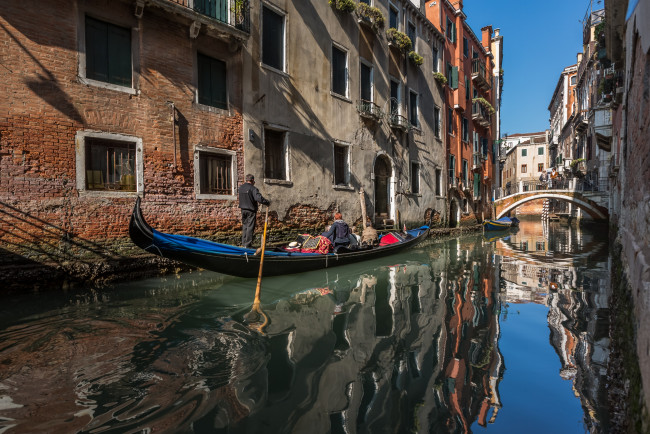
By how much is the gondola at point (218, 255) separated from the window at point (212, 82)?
3.48 metres

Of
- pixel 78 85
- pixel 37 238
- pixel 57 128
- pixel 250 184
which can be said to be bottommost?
pixel 37 238

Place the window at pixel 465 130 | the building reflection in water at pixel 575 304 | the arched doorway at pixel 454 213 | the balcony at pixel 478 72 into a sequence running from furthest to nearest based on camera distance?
the balcony at pixel 478 72 < the window at pixel 465 130 < the arched doorway at pixel 454 213 < the building reflection in water at pixel 575 304

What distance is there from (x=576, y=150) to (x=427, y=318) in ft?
95.6

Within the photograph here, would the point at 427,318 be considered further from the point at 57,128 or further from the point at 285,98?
the point at 285,98

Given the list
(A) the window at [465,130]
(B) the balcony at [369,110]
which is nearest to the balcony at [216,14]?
(B) the balcony at [369,110]

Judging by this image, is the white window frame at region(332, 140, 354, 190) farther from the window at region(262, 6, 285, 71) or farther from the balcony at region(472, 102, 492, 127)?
the balcony at region(472, 102, 492, 127)

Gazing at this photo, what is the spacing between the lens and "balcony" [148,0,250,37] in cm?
645

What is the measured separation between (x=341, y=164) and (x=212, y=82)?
4600mm

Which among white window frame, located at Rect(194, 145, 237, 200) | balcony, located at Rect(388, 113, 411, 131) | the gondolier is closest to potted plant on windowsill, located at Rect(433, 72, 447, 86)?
balcony, located at Rect(388, 113, 411, 131)

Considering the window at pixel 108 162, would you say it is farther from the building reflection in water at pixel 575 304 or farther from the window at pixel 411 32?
the window at pixel 411 32

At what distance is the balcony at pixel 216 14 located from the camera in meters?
6.45

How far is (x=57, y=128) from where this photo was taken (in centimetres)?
544

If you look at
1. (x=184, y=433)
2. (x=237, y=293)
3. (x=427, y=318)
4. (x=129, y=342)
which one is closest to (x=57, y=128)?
(x=237, y=293)

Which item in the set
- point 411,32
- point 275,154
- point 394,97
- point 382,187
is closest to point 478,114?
point 411,32
